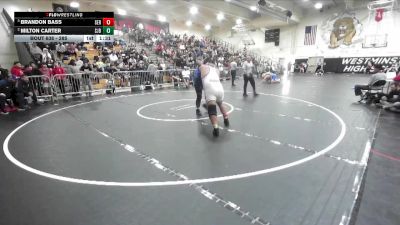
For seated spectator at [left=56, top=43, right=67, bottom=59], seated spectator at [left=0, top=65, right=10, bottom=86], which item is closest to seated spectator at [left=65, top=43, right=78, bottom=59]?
seated spectator at [left=56, top=43, right=67, bottom=59]

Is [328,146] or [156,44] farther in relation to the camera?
[156,44]

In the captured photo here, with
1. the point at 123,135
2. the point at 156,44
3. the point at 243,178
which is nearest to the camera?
the point at 243,178

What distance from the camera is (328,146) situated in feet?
15.4

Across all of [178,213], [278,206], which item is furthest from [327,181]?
[178,213]

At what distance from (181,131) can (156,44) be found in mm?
18812

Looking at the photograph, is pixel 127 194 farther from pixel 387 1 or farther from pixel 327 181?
pixel 387 1

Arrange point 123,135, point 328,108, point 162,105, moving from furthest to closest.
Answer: point 162,105
point 328,108
point 123,135

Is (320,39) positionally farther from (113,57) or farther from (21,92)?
(21,92)

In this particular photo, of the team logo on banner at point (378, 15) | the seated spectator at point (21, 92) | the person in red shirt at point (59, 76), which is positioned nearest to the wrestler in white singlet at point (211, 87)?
the seated spectator at point (21, 92)

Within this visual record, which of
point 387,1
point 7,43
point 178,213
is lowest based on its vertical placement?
point 178,213
